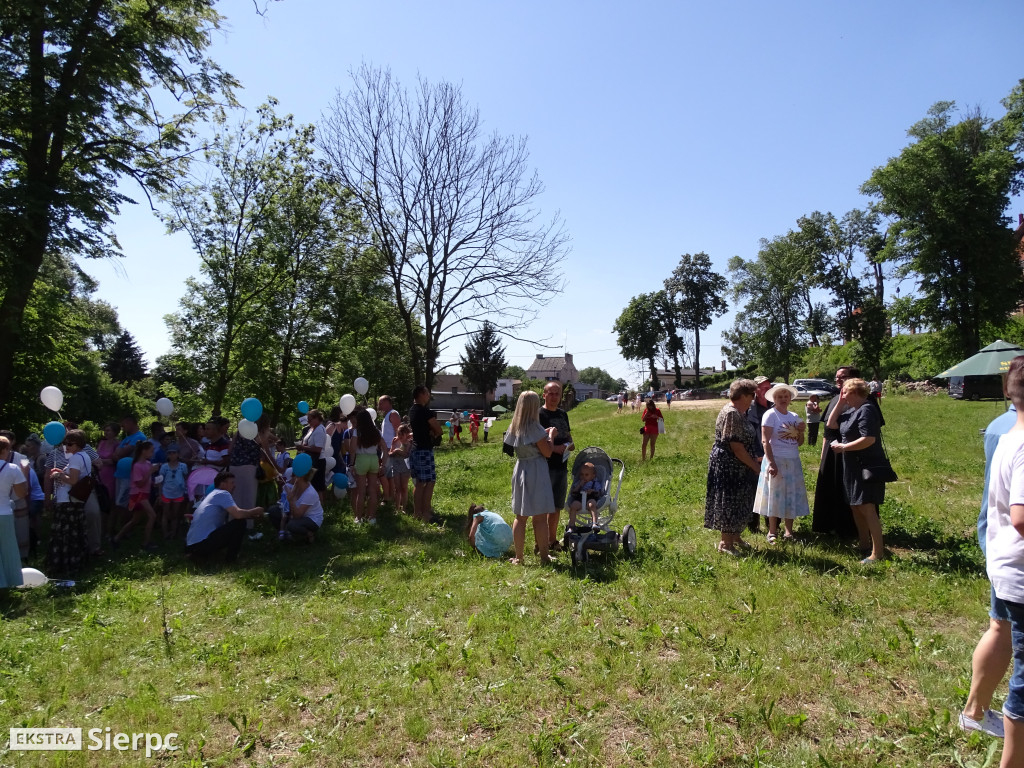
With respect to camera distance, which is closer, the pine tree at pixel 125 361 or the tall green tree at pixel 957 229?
the tall green tree at pixel 957 229

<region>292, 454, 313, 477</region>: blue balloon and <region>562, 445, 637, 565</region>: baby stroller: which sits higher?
<region>292, 454, 313, 477</region>: blue balloon

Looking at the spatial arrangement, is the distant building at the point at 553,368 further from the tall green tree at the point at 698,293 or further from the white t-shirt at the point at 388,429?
the white t-shirt at the point at 388,429

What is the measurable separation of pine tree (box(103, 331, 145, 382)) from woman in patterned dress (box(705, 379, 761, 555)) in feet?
179

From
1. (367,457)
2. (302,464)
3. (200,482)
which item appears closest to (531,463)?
(367,457)

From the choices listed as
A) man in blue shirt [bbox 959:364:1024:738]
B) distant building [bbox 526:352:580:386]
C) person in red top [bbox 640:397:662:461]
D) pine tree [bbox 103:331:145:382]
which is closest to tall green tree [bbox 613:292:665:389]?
distant building [bbox 526:352:580:386]

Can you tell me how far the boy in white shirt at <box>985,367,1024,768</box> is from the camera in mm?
2492

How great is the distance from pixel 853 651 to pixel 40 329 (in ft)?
75.1

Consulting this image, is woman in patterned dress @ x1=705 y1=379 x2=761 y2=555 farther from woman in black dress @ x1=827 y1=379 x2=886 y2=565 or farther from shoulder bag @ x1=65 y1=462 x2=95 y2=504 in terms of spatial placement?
shoulder bag @ x1=65 y1=462 x2=95 y2=504

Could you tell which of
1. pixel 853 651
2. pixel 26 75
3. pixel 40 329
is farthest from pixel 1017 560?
pixel 40 329

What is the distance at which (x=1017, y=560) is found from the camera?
254cm

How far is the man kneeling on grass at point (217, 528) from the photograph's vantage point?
7133mm

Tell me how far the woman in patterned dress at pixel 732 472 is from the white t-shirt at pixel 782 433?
0.28m

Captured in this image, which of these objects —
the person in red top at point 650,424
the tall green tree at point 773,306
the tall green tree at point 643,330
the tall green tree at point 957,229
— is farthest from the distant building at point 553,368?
the person in red top at point 650,424

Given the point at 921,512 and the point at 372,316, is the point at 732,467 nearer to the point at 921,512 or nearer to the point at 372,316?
the point at 921,512
